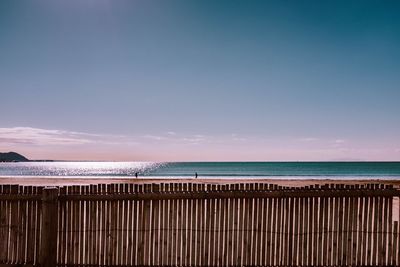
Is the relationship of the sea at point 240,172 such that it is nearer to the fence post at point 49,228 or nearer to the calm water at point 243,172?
the calm water at point 243,172

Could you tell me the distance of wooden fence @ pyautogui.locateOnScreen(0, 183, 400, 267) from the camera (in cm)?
625

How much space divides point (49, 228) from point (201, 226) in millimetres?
2658

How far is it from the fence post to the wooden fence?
0.02 metres

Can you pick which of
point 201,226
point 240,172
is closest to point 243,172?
point 240,172

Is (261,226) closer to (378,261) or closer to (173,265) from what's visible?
(173,265)

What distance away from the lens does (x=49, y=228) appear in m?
6.18

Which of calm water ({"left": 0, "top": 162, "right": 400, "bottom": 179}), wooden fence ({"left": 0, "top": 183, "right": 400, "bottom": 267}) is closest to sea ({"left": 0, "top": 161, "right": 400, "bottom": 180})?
calm water ({"left": 0, "top": 162, "right": 400, "bottom": 179})

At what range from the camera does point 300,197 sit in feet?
20.6

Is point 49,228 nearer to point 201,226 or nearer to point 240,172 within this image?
point 201,226

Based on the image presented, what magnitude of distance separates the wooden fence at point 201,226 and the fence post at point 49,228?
0.02 metres

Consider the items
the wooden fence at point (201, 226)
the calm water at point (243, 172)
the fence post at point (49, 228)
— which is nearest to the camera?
the fence post at point (49, 228)

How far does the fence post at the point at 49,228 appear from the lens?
6129 millimetres

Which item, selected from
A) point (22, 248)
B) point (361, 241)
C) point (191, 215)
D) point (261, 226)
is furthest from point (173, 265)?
point (361, 241)

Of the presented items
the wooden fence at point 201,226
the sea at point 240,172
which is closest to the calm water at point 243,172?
the sea at point 240,172
